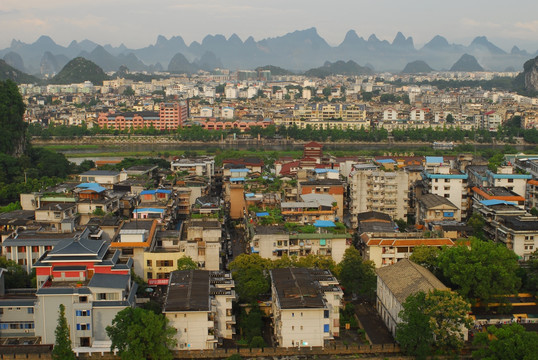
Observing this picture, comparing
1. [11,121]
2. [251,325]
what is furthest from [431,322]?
[11,121]

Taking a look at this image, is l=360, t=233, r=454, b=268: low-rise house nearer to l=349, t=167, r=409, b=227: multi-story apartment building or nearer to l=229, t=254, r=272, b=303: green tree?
l=229, t=254, r=272, b=303: green tree

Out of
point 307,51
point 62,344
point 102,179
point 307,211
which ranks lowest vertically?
point 62,344

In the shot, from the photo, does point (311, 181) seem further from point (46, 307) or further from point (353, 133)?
point (353, 133)

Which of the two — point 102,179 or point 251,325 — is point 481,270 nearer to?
point 251,325

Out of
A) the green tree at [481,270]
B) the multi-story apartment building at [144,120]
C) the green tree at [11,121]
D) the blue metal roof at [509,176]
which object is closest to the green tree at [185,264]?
the green tree at [481,270]

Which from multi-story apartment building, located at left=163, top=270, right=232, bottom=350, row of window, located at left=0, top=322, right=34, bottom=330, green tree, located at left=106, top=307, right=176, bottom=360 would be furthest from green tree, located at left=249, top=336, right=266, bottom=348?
row of window, located at left=0, top=322, right=34, bottom=330

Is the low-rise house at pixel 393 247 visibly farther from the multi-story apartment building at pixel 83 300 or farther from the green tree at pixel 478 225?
the multi-story apartment building at pixel 83 300
